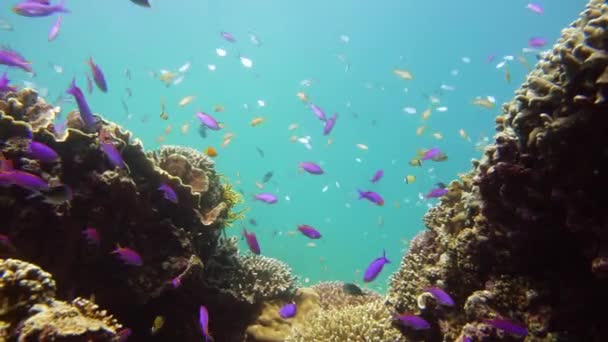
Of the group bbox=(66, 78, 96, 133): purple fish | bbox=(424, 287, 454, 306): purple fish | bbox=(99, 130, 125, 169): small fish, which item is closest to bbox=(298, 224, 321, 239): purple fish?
bbox=(424, 287, 454, 306): purple fish

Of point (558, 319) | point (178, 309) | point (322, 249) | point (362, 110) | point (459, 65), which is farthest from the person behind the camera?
point (362, 110)

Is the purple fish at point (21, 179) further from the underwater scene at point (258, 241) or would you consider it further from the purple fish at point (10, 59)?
the purple fish at point (10, 59)

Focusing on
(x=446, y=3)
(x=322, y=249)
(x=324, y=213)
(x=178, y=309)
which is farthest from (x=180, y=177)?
(x=324, y=213)

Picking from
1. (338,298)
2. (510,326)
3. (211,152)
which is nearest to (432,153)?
(338,298)

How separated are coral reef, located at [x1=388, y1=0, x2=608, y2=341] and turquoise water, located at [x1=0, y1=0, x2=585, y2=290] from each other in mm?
58092

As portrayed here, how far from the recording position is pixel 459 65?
79.1m

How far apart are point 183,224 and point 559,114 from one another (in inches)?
199

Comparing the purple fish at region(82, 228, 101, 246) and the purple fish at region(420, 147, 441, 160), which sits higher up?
the purple fish at region(420, 147, 441, 160)

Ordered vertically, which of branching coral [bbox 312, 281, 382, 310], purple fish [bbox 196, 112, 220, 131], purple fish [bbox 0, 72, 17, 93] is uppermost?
purple fish [bbox 196, 112, 220, 131]

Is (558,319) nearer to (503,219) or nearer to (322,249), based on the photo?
(503,219)

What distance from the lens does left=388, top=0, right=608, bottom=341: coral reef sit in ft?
11.1

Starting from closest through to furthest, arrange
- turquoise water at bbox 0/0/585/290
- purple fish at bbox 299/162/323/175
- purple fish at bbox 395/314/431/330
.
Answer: purple fish at bbox 395/314/431/330 < purple fish at bbox 299/162/323/175 < turquoise water at bbox 0/0/585/290

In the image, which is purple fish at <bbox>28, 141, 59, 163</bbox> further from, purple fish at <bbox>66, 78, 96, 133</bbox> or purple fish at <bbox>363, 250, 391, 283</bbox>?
purple fish at <bbox>363, 250, 391, 283</bbox>

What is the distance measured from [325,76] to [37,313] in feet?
304
